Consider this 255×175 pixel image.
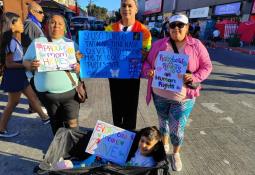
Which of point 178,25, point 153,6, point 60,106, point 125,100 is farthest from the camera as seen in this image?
point 153,6

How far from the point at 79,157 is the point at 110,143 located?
1.49ft

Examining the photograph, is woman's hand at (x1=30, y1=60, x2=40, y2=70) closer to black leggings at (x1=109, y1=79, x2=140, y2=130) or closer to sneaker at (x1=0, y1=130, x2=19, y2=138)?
black leggings at (x1=109, y1=79, x2=140, y2=130)

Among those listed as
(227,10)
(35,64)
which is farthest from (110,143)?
(227,10)

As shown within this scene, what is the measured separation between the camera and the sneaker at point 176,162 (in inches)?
131

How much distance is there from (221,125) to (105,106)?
2.29 metres

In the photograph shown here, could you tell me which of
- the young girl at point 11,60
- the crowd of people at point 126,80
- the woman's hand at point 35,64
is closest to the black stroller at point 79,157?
the crowd of people at point 126,80

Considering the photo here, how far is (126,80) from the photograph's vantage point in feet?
11.2

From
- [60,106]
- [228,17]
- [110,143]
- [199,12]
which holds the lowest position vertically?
[110,143]

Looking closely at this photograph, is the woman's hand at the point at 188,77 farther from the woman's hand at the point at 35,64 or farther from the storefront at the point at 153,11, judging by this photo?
the storefront at the point at 153,11

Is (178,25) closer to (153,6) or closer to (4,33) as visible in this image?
(4,33)

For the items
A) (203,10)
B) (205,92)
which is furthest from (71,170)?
(203,10)

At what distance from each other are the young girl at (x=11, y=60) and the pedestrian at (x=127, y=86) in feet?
4.71

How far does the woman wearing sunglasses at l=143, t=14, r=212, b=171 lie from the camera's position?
9.23 ft

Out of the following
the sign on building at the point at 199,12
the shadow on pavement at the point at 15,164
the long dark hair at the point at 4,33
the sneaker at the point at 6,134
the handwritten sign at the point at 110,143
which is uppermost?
the sign on building at the point at 199,12
